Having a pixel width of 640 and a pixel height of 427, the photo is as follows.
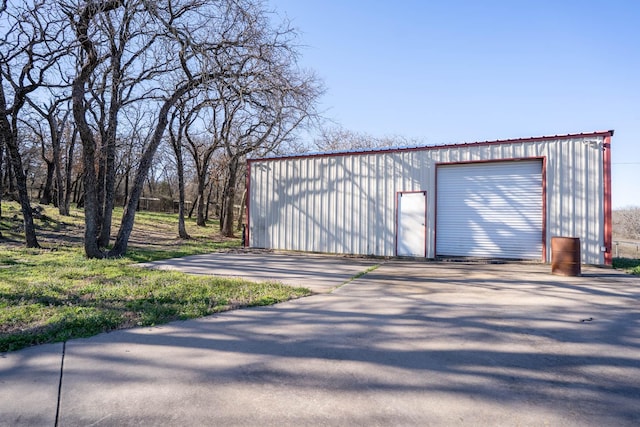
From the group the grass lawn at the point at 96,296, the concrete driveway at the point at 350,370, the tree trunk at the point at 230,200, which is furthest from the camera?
the tree trunk at the point at 230,200

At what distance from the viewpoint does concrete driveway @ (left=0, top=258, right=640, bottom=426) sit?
2547mm

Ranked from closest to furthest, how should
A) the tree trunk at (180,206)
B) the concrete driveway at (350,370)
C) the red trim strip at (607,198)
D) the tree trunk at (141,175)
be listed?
the concrete driveway at (350,370), the red trim strip at (607,198), the tree trunk at (141,175), the tree trunk at (180,206)

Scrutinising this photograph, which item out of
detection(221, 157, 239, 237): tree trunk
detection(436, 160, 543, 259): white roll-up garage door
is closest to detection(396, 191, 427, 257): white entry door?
detection(436, 160, 543, 259): white roll-up garage door

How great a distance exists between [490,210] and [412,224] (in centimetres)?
242

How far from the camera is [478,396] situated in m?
2.78

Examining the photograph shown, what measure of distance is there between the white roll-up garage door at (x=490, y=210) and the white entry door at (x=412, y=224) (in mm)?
485

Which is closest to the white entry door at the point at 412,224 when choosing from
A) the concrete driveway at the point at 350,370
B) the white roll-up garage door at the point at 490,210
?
the white roll-up garage door at the point at 490,210

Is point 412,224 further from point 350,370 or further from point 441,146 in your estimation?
point 350,370

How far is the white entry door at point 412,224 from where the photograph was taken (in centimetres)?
1243

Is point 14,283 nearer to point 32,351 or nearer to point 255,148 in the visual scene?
point 32,351

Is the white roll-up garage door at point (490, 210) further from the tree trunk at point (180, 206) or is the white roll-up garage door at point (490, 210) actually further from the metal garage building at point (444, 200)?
the tree trunk at point (180, 206)

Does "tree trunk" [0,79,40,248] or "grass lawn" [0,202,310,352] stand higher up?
"tree trunk" [0,79,40,248]

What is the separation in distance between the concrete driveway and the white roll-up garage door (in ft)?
19.9

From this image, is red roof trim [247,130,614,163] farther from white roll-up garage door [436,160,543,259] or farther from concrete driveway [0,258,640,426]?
concrete driveway [0,258,640,426]
